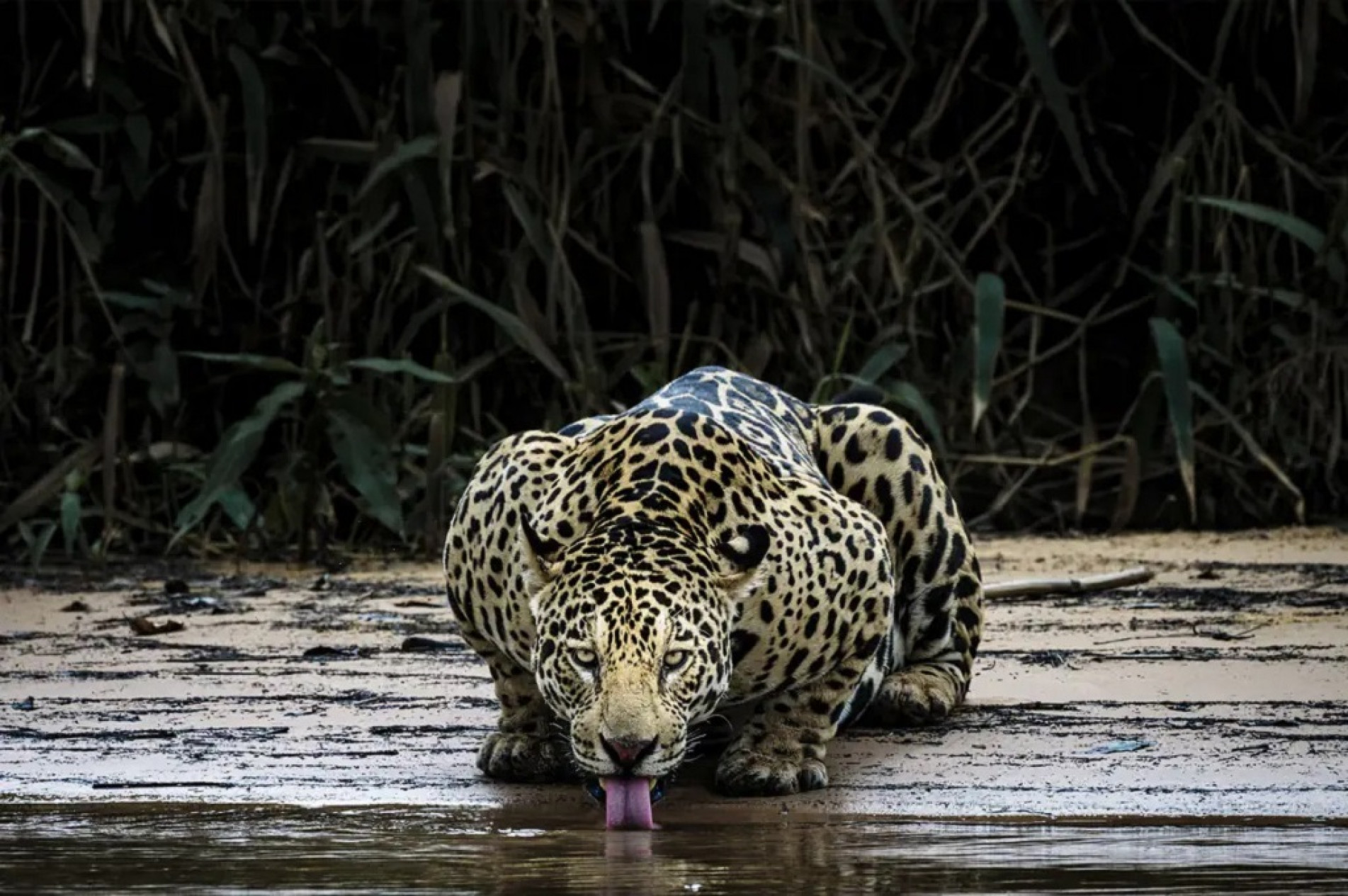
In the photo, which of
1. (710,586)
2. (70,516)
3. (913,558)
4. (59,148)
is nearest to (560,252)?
(59,148)

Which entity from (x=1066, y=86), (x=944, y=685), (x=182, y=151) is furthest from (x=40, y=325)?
(x=944, y=685)

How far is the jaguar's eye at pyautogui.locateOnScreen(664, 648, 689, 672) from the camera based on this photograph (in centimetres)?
442

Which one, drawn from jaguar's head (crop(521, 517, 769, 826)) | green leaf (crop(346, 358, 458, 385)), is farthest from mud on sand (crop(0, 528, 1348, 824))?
green leaf (crop(346, 358, 458, 385))

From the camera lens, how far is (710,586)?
4.61 m

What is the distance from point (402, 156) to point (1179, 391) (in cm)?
266

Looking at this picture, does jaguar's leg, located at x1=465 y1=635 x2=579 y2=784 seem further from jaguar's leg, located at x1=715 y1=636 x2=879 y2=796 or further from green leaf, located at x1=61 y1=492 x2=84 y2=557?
green leaf, located at x1=61 y1=492 x2=84 y2=557

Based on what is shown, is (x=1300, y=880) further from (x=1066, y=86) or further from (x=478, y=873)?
(x=1066, y=86)

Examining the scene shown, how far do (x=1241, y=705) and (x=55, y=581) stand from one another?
4088 mm

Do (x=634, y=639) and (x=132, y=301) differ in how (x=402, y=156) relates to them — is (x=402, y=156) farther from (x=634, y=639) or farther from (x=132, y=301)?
(x=634, y=639)

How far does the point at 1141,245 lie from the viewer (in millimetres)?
10039

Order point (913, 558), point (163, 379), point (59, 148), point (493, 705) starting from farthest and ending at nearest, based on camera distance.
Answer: point (163, 379)
point (59, 148)
point (493, 705)
point (913, 558)

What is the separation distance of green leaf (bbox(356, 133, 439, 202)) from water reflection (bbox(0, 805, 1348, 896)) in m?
4.21

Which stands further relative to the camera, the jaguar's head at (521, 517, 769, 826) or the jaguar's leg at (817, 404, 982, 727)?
the jaguar's leg at (817, 404, 982, 727)

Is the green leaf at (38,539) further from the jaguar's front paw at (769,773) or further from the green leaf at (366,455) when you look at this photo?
the jaguar's front paw at (769,773)
